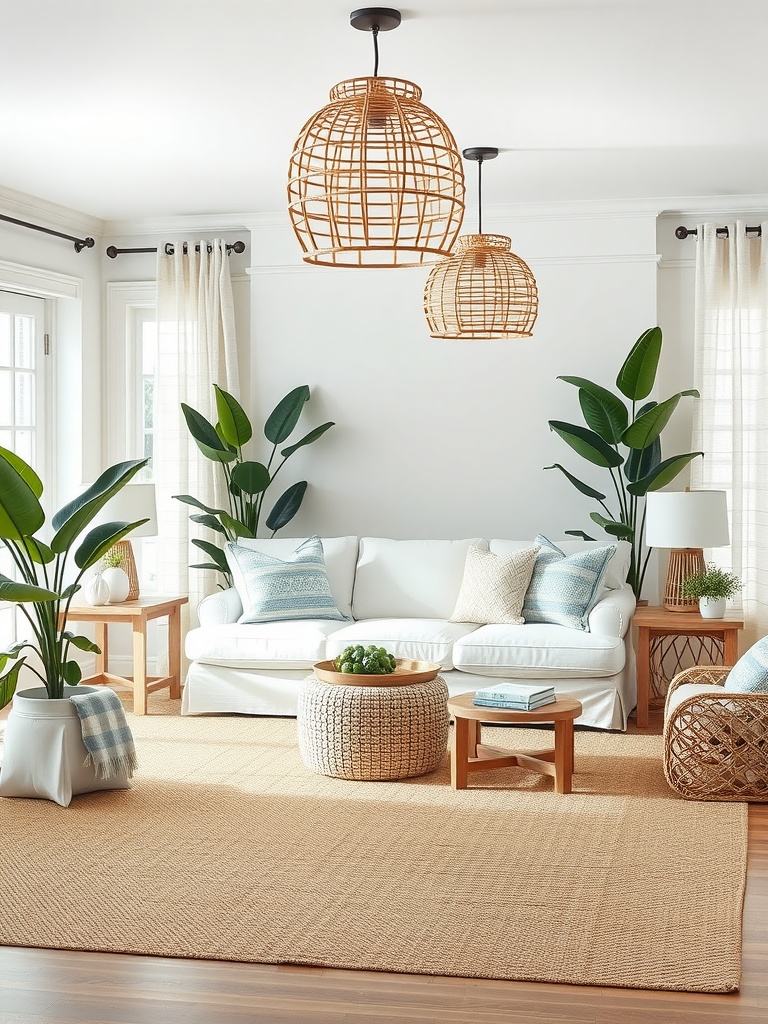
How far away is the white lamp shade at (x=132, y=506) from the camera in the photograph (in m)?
6.20

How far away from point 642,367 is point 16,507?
3.46 metres

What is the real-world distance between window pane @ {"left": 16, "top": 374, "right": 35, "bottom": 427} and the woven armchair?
162 inches

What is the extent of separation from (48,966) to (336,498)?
424 cm

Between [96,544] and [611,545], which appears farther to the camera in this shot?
[611,545]

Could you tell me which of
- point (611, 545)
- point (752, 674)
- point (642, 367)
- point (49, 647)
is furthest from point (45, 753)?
point (642, 367)

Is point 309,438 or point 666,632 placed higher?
point 309,438

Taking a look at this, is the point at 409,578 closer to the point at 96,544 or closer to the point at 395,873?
the point at 96,544

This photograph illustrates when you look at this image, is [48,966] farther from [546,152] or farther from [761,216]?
[761,216]

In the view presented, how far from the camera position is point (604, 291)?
6.67m

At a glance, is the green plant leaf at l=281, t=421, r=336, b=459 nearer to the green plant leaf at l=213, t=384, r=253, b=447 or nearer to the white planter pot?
the green plant leaf at l=213, t=384, r=253, b=447

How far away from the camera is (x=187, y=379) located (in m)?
7.07

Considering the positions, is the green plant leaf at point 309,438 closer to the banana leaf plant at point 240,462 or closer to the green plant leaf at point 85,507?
the banana leaf plant at point 240,462

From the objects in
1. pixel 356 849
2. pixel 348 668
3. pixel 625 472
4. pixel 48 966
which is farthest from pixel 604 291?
pixel 48 966

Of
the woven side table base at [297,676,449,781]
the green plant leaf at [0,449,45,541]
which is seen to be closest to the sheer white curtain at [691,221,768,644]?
the woven side table base at [297,676,449,781]
